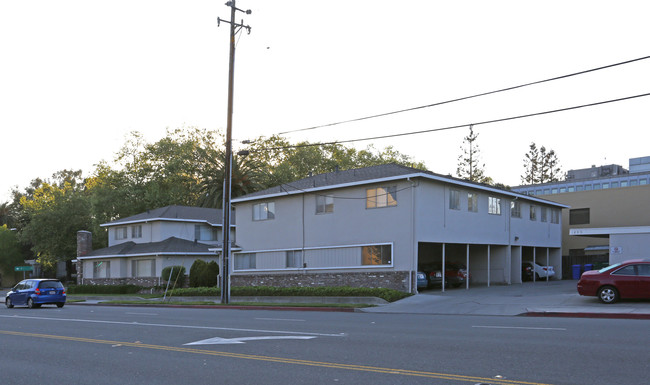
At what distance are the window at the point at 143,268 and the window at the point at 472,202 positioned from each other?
2593cm

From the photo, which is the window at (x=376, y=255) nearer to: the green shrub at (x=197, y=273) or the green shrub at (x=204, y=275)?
the green shrub at (x=204, y=275)

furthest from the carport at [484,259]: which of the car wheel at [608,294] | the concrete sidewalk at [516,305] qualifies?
the car wheel at [608,294]

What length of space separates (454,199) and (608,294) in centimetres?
1105

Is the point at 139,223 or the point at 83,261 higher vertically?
the point at 139,223

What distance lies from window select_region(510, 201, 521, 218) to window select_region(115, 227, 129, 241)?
3271 cm

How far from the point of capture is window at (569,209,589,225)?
47.7 meters

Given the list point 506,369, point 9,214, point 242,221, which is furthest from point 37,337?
point 9,214

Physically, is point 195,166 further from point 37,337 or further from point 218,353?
point 218,353

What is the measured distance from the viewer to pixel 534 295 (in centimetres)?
2608

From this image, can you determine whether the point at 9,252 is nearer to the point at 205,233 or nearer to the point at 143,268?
the point at 143,268

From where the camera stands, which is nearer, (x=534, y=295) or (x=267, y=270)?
(x=534, y=295)

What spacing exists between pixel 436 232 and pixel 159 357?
70.4 feet

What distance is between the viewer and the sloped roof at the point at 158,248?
1832 inches

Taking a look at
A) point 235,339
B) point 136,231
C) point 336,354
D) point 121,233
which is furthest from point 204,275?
point 336,354
